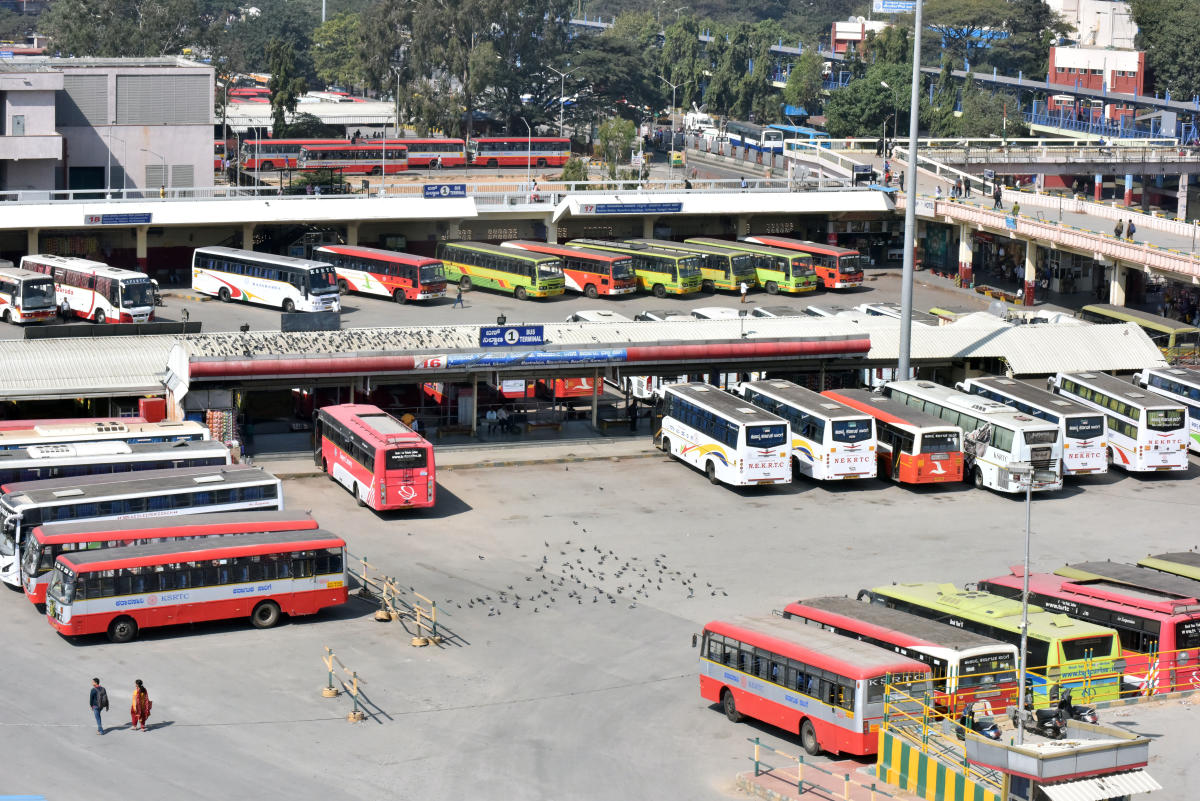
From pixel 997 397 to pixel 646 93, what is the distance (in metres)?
84.6

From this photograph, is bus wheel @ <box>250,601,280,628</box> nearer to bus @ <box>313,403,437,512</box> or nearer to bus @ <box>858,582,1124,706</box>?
bus @ <box>313,403,437,512</box>

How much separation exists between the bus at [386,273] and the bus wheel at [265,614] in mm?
30470

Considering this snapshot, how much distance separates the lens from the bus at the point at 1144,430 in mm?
48500

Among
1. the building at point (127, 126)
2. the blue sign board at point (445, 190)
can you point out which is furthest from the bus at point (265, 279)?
the building at point (127, 126)

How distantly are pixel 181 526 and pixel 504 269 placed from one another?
3457cm

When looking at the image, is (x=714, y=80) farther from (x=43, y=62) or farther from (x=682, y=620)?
(x=682, y=620)

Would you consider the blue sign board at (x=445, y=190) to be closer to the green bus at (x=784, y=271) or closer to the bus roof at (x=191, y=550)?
the green bus at (x=784, y=271)

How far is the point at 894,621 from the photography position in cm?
3098

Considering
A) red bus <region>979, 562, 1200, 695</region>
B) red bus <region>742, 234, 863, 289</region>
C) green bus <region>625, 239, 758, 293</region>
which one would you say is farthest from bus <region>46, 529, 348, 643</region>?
red bus <region>742, 234, 863, 289</region>

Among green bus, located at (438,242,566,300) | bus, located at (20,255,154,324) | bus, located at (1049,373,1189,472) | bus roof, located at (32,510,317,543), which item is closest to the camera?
bus roof, located at (32,510,317,543)

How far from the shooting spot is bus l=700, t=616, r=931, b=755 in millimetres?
27859

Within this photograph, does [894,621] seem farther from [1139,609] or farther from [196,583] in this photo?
[196,583]

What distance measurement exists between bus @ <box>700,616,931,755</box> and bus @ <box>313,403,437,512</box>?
12882 millimetres

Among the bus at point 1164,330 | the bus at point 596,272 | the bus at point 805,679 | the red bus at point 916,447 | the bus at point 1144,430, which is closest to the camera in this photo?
the bus at point 805,679
